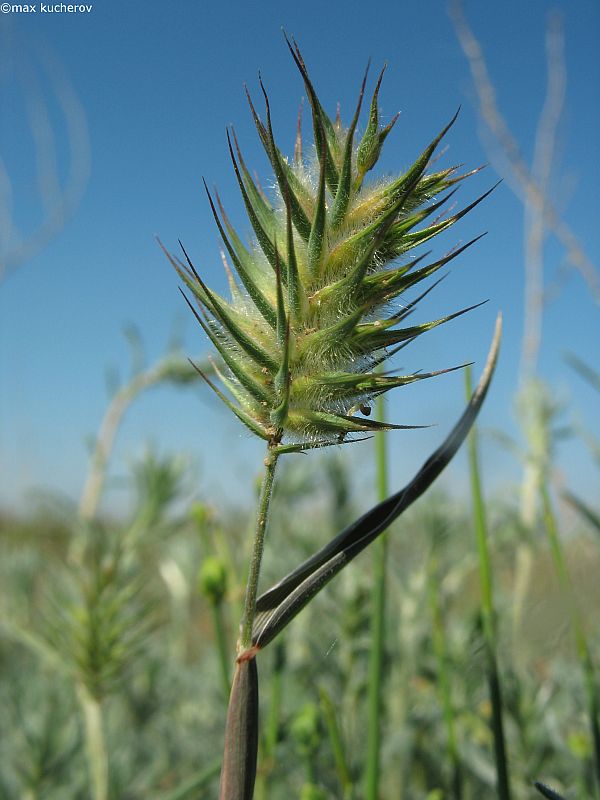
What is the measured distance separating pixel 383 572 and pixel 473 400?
26 cm

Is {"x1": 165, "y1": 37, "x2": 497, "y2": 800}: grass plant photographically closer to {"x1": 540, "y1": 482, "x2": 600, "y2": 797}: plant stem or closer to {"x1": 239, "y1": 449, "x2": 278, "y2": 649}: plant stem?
{"x1": 239, "y1": 449, "x2": 278, "y2": 649}: plant stem

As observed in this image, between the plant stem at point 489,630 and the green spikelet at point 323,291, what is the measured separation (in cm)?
17

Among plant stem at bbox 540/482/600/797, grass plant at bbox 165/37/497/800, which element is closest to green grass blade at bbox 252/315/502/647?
grass plant at bbox 165/37/497/800

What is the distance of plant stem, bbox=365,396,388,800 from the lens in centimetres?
60

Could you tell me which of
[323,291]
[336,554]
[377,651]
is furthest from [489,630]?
[323,291]

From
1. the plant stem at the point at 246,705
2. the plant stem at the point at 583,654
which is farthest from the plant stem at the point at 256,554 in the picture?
the plant stem at the point at 583,654

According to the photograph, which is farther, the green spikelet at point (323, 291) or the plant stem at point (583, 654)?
the plant stem at point (583, 654)

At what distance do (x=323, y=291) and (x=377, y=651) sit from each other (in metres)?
0.40

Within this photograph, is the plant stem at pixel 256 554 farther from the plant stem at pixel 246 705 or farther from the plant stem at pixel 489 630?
the plant stem at pixel 489 630

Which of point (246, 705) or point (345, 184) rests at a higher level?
point (345, 184)

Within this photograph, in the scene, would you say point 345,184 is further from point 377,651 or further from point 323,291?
point 377,651

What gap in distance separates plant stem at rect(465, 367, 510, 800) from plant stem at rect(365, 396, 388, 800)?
0.27 ft

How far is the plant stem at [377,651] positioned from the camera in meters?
0.60

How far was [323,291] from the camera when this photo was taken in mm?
394
